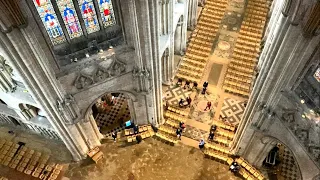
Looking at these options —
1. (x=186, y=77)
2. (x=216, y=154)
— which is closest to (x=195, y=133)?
(x=216, y=154)

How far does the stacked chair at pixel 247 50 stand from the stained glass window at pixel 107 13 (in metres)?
14.9

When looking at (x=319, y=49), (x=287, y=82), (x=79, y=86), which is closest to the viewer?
(x=319, y=49)

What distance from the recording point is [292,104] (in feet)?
59.2

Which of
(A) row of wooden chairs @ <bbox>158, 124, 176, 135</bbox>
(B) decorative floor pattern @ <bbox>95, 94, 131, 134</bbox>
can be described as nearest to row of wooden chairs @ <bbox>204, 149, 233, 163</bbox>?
(A) row of wooden chairs @ <bbox>158, 124, 176, 135</bbox>

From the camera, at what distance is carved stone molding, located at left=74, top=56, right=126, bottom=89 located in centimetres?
1989

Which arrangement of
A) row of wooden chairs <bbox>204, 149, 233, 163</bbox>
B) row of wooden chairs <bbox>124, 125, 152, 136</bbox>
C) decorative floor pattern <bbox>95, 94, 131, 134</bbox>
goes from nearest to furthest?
row of wooden chairs <bbox>204, 149, 233, 163</bbox> < row of wooden chairs <bbox>124, 125, 152, 136</bbox> < decorative floor pattern <bbox>95, 94, 131, 134</bbox>

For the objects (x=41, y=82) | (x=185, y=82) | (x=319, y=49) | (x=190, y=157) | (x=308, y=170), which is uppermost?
(x=319, y=49)

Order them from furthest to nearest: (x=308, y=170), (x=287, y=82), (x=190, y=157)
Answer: (x=190, y=157) → (x=308, y=170) → (x=287, y=82)

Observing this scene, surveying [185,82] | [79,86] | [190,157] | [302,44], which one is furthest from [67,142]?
[302,44]

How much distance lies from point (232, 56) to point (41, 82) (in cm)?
1986

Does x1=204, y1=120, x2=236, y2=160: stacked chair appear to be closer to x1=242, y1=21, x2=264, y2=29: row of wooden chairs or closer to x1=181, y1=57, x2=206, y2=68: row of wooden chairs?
x1=181, y1=57, x2=206, y2=68: row of wooden chairs

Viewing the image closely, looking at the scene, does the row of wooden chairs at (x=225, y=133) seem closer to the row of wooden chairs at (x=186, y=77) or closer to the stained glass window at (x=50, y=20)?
the row of wooden chairs at (x=186, y=77)

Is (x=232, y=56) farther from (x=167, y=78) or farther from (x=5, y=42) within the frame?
(x=5, y=42)

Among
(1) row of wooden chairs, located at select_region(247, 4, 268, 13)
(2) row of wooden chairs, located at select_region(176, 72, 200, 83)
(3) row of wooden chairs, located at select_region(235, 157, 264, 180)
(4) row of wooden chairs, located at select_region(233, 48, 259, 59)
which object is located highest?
(1) row of wooden chairs, located at select_region(247, 4, 268, 13)
